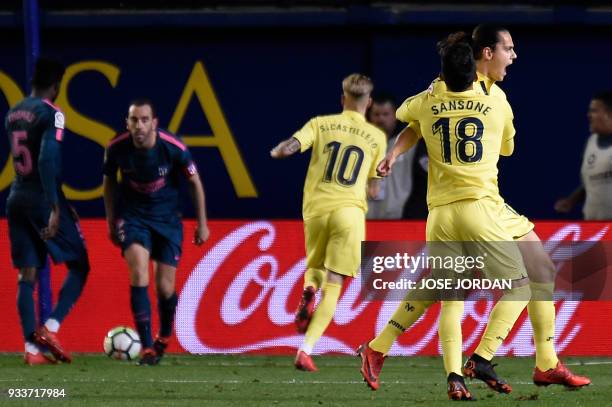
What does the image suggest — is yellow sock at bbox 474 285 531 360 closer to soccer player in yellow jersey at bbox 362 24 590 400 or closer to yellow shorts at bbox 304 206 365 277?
soccer player in yellow jersey at bbox 362 24 590 400

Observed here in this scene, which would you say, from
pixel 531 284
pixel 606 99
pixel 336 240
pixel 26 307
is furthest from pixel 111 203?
pixel 606 99

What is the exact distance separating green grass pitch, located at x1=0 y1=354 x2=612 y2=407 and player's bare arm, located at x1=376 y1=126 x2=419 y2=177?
1214 millimetres

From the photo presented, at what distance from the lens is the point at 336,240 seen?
1091cm

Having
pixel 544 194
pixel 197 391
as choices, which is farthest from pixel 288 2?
pixel 197 391

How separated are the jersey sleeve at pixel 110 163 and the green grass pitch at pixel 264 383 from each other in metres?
1.32

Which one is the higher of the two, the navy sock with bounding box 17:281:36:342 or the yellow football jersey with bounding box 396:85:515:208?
the yellow football jersey with bounding box 396:85:515:208

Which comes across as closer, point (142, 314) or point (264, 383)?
point (264, 383)

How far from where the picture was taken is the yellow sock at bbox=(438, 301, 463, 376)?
8.02m

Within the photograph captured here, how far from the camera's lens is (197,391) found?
884 centimetres

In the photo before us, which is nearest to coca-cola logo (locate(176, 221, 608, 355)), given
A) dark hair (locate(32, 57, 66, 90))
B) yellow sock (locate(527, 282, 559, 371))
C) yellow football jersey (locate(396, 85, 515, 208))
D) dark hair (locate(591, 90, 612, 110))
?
dark hair (locate(591, 90, 612, 110))

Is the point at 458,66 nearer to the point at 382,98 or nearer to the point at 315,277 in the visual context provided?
the point at 315,277

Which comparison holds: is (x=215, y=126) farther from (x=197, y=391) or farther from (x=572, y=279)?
(x=197, y=391)

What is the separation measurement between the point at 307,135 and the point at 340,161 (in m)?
0.53

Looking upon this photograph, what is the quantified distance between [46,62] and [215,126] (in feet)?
14.5
